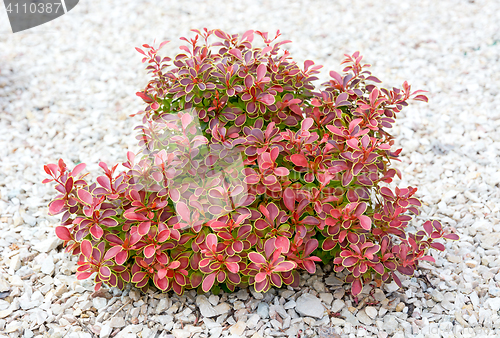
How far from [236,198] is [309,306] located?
0.65 meters

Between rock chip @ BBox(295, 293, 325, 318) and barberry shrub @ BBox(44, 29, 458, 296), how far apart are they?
13 centimetres

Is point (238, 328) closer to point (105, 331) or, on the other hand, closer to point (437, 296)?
point (105, 331)

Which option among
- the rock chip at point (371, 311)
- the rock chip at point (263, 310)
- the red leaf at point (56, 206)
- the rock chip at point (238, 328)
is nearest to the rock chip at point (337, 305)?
the rock chip at point (371, 311)

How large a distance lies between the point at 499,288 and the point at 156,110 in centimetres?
188

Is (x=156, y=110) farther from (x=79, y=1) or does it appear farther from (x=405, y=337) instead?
(x=79, y=1)

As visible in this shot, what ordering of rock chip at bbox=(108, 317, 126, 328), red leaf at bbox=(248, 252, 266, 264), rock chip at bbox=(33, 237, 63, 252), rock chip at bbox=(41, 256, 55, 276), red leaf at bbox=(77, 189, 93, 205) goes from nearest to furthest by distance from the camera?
1. red leaf at bbox=(248, 252, 266, 264)
2. red leaf at bbox=(77, 189, 93, 205)
3. rock chip at bbox=(108, 317, 126, 328)
4. rock chip at bbox=(41, 256, 55, 276)
5. rock chip at bbox=(33, 237, 63, 252)

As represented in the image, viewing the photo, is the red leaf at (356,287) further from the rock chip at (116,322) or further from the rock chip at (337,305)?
the rock chip at (116,322)

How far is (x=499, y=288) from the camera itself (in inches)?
78.8

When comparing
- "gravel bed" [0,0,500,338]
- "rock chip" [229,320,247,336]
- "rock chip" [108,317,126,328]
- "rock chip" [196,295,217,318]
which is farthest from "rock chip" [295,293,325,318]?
"rock chip" [108,317,126,328]

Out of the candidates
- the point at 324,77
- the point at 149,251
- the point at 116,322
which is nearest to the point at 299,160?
the point at 149,251

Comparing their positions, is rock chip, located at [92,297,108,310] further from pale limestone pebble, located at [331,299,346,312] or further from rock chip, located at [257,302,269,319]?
pale limestone pebble, located at [331,299,346,312]

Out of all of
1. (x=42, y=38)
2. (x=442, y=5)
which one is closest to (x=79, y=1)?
(x=42, y=38)

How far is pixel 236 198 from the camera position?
5.65ft

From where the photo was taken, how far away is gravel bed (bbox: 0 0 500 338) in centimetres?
189
